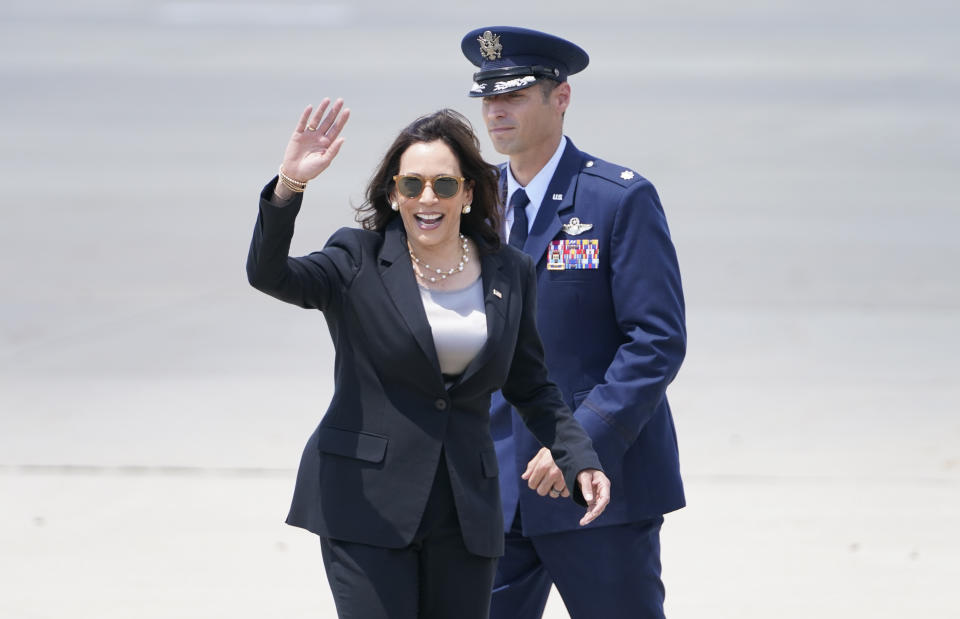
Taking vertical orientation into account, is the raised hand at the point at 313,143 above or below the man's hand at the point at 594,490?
above

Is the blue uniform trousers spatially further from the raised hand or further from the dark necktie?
the raised hand

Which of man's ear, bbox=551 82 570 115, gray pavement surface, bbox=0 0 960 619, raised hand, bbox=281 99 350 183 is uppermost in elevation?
man's ear, bbox=551 82 570 115

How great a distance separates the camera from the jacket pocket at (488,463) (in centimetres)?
258

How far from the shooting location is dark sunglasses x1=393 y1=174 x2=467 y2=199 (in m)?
2.56

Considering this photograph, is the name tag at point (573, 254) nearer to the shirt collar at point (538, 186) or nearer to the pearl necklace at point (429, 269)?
the shirt collar at point (538, 186)

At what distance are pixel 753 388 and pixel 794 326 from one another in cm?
133

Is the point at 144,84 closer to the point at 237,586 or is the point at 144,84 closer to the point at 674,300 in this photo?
the point at 237,586

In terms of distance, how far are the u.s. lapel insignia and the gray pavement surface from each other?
2.04ft

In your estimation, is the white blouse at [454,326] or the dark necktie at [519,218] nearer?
the white blouse at [454,326]

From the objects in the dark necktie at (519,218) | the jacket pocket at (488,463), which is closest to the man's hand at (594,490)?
the jacket pocket at (488,463)

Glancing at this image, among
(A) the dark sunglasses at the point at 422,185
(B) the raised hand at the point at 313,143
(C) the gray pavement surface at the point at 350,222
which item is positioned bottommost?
(C) the gray pavement surface at the point at 350,222

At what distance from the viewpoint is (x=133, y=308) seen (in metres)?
8.51

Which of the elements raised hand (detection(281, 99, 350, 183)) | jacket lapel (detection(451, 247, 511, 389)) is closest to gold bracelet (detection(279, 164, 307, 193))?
raised hand (detection(281, 99, 350, 183))

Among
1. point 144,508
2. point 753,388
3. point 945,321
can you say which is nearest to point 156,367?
point 144,508
